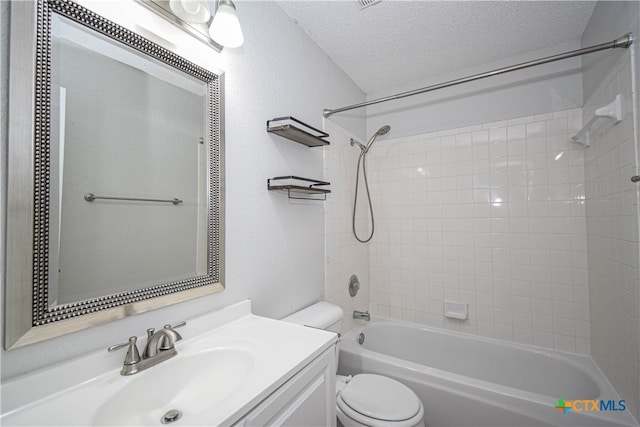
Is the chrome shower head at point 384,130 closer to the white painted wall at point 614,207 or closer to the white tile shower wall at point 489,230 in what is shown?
the white tile shower wall at point 489,230

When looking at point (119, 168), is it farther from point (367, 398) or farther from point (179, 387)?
point (367, 398)

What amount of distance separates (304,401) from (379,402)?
26.1 inches

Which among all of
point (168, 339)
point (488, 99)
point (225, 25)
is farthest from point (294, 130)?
point (488, 99)

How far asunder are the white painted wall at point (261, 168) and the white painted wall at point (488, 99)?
2.94ft

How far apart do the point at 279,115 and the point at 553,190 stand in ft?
6.18

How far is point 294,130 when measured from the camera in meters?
1.39

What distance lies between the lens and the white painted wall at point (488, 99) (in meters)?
1.83

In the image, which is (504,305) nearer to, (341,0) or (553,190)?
(553,190)

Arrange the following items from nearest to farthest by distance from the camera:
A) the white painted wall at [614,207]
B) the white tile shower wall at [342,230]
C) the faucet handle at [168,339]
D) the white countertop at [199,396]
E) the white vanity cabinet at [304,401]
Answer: the white countertop at [199,396] → the white vanity cabinet at [304,401] → the faucet handle at [168,339] → the white painted wall at [614,207] → the white tile shower wall at [342,230]

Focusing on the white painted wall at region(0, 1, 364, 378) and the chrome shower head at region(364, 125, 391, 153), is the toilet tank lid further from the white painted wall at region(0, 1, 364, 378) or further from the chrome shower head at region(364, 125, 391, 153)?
the chrome shower head at region(364, 125, 391, 153)

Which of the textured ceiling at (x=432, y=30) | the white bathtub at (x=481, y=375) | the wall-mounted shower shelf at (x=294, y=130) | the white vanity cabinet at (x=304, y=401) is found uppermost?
the textured ceiling at (x=432, y=30)

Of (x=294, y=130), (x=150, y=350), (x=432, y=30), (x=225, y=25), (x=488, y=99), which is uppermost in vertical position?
(x=432, y=30)

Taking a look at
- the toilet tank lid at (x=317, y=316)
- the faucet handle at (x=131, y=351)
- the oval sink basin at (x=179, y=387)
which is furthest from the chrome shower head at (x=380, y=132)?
the faucet handle at (x=131, y=351)

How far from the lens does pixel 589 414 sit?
1.22 m
